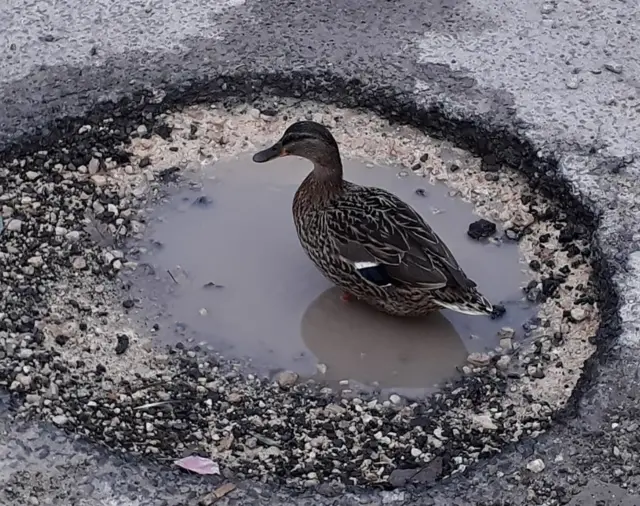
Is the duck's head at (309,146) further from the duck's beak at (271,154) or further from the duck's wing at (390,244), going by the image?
the duck's wing at (390,244)

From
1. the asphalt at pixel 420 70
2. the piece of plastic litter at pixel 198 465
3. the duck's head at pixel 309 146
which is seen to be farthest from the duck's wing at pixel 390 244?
the piece of plastic litter at pixel 198 465

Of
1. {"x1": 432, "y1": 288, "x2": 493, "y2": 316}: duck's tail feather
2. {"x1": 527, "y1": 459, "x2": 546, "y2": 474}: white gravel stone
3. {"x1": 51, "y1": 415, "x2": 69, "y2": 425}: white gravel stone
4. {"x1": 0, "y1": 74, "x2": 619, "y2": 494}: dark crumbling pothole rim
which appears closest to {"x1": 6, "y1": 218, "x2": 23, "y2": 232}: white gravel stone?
{"x1": 0, "y1": 74, "x2": 619, "y2": 494}: dark crumbling pothole rim

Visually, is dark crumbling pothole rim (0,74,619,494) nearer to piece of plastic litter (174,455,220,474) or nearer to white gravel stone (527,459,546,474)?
white gravel stone (527,459,546,474)

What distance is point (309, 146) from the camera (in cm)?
505

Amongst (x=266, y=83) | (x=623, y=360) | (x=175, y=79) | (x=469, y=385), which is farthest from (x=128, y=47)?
(x=623, y=360)

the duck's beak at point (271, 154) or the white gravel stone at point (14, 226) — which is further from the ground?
the duck's beak at point (271, 154)

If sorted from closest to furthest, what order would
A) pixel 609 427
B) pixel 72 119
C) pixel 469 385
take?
pixel 609 427 < pixel 469 385 < pixel 72 119

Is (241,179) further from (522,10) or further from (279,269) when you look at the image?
(522,10)

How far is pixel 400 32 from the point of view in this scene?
6102 mm

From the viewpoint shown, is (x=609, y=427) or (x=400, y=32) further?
(x=400, y=32)

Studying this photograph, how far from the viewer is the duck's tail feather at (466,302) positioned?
4637mm

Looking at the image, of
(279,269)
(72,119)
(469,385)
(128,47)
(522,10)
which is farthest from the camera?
(522,10)

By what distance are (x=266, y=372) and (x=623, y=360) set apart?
4.71ft

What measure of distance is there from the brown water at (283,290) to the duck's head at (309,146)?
0.40 meters
